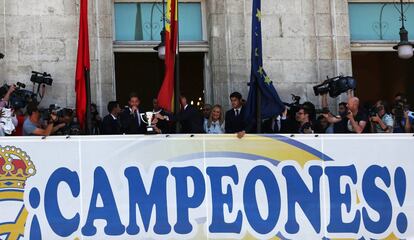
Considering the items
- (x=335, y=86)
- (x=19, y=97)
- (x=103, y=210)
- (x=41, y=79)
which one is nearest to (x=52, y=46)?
(x=41, y=79)

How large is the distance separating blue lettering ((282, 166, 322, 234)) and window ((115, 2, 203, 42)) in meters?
4.13

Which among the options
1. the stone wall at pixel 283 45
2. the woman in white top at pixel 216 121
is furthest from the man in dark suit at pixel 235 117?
the stone wall at pixel 283 45

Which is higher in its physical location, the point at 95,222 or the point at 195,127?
the point at 195,127

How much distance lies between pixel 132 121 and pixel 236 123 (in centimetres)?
161

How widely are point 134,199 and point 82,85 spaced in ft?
7.38

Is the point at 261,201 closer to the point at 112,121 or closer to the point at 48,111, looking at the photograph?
the point at 112,121

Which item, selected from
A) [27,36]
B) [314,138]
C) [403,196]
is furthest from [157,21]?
[403,196]

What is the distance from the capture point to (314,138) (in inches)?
447

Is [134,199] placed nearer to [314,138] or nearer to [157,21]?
[314,138]

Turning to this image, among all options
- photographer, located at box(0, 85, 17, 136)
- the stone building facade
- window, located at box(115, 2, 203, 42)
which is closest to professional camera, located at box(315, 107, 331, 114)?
the stone building facade

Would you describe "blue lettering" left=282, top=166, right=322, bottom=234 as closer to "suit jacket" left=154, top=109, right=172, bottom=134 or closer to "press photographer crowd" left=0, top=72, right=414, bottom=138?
"press photographer crowd" left=0, top=72, right=414, bottom=138

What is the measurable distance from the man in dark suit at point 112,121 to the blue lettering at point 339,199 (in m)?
3.28

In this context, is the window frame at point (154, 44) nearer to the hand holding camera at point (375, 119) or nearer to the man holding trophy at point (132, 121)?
the man holding trophy at point (132, 121)

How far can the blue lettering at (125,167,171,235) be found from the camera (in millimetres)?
10750
